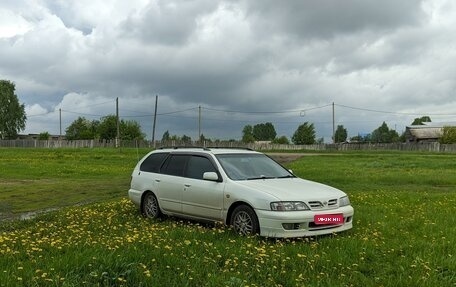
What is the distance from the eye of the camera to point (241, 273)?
538 centimetres

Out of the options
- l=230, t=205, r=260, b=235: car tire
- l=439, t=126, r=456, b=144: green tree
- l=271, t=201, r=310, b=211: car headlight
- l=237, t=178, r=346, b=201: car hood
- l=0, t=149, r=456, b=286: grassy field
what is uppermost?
l=439, t=126, r=456, b=144: green tree

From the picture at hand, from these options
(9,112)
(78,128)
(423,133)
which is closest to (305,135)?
(423,133)

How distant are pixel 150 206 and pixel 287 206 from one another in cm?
373

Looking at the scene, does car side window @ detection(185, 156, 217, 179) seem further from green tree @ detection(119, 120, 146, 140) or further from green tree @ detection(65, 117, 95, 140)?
green tree @ detection(65, 117, 95, 140)

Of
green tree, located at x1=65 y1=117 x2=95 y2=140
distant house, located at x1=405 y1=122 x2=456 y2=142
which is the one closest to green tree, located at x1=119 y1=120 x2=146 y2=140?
green tree, located at x1=65 y1=117 x2=95 y2=140

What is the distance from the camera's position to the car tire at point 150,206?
998 centimetres

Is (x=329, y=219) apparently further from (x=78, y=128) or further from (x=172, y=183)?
(x=78, y=128)

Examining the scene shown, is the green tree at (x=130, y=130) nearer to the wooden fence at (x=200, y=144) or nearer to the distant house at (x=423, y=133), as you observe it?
the wooden fence at (x=200, y=144)

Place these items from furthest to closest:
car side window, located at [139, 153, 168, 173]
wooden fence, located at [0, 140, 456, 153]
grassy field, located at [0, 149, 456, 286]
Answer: wooden fence, located at [0, 140, 456, 153]
car side window, located at [139, 153, 168, 173]
grassy field, located at [0, 149, 456, 286]

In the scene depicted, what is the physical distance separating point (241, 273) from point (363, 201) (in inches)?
304

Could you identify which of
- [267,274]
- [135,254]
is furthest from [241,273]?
[135,254]

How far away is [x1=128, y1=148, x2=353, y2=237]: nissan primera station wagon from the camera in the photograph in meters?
7.43

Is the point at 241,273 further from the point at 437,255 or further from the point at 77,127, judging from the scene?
the point at 77,127

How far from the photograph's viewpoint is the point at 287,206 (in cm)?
741
